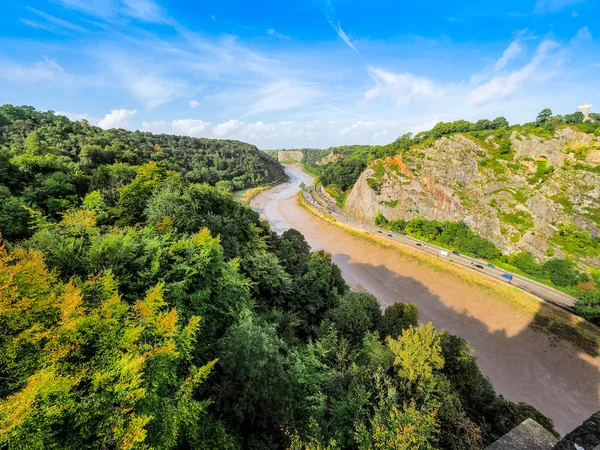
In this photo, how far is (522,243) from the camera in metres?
36.7

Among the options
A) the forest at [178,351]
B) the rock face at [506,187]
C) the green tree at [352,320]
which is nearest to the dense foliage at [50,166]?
the forest at [178,351]

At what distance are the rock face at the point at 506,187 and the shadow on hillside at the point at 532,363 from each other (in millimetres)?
14141

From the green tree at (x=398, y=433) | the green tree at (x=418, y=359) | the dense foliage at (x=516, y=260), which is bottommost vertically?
the dense foliage at (x=516, y=260)

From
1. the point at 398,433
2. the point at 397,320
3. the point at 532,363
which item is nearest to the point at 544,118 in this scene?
the point at 532,363

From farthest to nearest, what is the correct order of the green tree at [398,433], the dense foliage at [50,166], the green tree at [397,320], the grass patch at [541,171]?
the grass patch at [541,171] → the green tree at [397,320] → the dense foliage at [50,166] → the green tree at [398,433]

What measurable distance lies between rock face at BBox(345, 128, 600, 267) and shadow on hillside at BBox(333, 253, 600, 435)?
46.4ft

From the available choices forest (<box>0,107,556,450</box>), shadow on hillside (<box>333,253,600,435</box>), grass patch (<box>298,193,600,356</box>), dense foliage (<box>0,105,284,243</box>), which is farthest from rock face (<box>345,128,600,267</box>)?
dense foliage (<box>0,105,284,243</box>)

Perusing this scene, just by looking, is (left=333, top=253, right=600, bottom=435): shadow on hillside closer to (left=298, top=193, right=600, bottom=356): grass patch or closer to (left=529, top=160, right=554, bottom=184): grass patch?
(left=298, top=193, right=600, bottom=356): grass patch

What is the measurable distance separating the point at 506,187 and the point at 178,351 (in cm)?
5192

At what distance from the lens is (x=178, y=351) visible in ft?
23.8

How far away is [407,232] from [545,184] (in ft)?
68.9

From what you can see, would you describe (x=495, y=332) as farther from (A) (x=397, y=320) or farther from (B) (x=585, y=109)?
(B) (x=585, y=109)

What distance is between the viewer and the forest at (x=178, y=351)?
219 inches

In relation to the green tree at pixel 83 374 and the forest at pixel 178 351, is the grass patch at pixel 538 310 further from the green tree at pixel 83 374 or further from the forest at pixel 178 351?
the green tree at pixel 83 374
